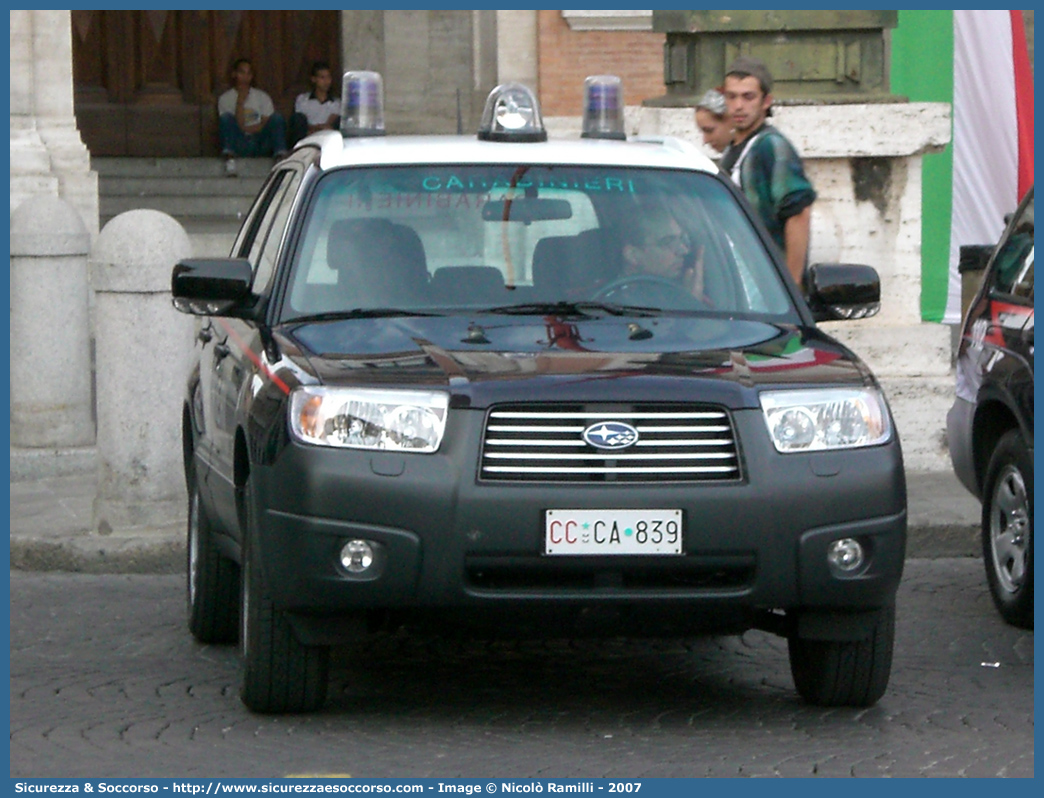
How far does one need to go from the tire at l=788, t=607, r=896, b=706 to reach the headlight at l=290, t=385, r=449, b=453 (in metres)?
1.30

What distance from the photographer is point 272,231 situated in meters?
7.37

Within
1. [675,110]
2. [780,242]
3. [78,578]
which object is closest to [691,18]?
[675,110]

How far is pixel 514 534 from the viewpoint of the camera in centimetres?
582

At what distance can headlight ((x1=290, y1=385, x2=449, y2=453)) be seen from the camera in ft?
19.4

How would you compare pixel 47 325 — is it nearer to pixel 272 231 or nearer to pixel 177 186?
pixel 272 231

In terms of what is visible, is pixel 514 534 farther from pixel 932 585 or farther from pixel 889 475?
pixel 932 585

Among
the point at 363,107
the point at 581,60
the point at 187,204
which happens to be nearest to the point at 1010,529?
the point at 363,107

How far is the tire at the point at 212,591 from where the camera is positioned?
767 centimetres

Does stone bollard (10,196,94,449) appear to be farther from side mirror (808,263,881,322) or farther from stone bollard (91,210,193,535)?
side mirror (808,263,881,322)

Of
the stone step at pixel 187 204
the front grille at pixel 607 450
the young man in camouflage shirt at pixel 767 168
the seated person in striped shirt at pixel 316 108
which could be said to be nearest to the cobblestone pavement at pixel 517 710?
the front grille at pixel 607 450

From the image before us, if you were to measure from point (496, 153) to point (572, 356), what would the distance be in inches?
50.0

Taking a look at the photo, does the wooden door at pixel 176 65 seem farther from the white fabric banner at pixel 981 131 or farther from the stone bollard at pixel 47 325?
the stone bollard at pixel 47 325

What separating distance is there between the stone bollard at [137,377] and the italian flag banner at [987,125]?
10.5 metres

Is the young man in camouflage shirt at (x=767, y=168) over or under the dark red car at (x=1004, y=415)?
over
